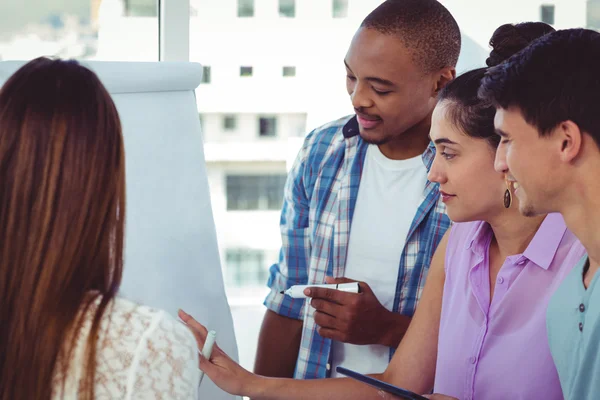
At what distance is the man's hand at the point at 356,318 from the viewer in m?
1.69

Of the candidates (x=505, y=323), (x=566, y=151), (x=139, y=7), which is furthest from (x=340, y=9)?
(x=566, y=151)

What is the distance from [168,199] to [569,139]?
0.94 metres

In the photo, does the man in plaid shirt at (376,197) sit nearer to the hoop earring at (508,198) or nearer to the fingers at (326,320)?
the fingers at (326,320)

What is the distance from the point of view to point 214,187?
2.64 meters

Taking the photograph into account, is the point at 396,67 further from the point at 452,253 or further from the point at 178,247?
the point at 178,247

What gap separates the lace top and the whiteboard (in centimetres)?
72

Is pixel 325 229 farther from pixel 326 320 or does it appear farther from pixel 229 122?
pixel 229 122

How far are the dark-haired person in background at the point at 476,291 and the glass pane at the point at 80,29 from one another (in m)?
1.12

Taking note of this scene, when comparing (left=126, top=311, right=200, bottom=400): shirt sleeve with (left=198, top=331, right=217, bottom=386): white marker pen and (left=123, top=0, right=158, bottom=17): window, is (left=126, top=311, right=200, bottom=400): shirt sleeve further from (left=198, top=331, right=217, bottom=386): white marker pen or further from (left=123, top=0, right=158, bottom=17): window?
(left=123, top=0, right=158, bottom=17): window

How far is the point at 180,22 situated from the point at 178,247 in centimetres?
87

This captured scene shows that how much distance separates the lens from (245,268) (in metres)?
2.71

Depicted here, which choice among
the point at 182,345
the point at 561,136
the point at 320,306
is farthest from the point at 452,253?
the point at 182,345

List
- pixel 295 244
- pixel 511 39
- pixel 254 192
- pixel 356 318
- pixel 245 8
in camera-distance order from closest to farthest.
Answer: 1. pixel 511 39
2. pixel 356 318
3. pixel 295 244
4. pixel 245 8
5. pixel 254 192

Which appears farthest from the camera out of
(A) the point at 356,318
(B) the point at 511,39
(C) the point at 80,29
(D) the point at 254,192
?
→ (D) the point at 254,192
